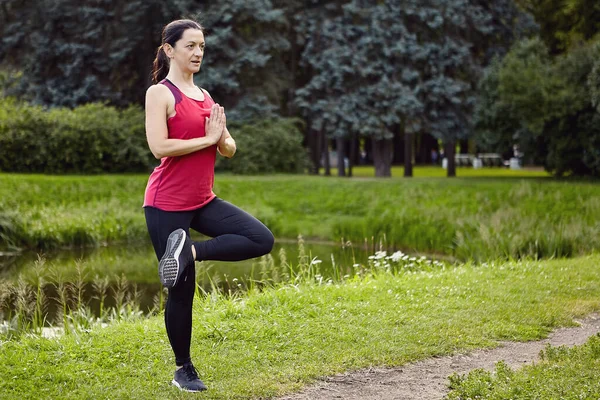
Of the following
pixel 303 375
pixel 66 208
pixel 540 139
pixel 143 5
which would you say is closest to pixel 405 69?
pixel 540 139

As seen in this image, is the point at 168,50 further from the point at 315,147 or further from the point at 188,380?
the point at 315,147

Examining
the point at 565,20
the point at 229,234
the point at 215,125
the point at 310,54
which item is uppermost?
the point at 565,20

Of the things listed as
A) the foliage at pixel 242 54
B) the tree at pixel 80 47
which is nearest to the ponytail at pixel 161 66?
the foliage at pixel 242 54

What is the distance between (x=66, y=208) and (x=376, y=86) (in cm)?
1270

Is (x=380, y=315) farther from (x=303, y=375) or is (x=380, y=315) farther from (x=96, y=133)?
(x=96, y=133)

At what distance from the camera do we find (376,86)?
95.8ft

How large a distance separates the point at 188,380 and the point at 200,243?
940 millimetres

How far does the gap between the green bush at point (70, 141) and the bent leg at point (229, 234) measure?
20.9 meters

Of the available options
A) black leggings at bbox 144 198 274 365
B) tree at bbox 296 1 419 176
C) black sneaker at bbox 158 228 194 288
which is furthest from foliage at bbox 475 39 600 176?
black sneaker at bbox 158 228 194 288

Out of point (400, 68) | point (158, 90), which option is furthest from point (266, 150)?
point (158, 90)

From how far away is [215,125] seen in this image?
5293 millimetres

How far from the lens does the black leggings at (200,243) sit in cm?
532

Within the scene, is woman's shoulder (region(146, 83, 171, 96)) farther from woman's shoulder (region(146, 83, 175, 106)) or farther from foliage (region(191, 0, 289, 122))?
foliage (region(191, 0, 289, 122))

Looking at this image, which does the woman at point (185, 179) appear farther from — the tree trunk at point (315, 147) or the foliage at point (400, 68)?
the tree trunk at point (315, 147)
